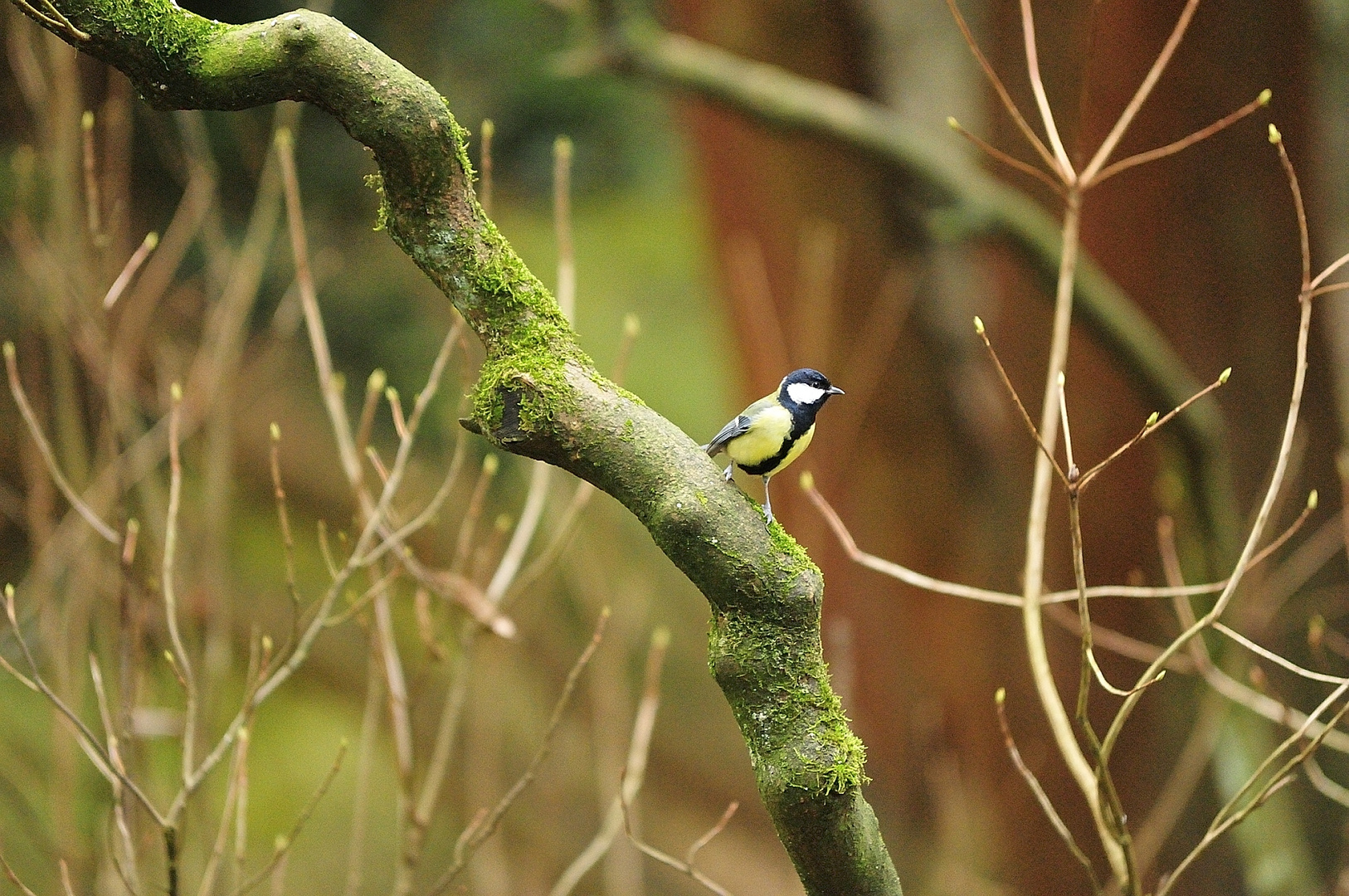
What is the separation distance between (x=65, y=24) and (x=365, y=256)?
3.18 metres

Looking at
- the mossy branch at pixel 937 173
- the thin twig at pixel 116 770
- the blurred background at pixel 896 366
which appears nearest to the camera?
the thin twig at pixel 116 770

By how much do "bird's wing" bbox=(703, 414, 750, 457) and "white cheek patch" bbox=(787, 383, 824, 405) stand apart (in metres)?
0.06

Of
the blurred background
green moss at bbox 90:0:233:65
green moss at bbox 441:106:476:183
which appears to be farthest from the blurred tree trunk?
green moss at bbox 90:0:233:65

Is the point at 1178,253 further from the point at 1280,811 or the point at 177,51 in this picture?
the point at 177,51

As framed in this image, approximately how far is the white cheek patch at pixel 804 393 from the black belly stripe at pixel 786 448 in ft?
0.07

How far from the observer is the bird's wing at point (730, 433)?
1.19 meters

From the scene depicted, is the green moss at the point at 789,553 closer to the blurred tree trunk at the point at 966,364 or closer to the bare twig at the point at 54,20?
the bare twig at the point at 54,20

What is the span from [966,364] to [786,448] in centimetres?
184

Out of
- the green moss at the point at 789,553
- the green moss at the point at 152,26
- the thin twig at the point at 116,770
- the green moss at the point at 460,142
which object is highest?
the green moss at the point at 460,142

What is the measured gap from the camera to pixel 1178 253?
2.89 meters

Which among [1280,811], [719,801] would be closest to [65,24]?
[1280,811]

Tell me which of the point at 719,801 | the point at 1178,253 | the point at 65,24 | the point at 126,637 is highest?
the point at 1178,253

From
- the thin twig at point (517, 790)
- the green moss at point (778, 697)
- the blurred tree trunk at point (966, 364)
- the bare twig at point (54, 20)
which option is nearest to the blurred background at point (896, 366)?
the blurred tree trunk at point (966, 364)

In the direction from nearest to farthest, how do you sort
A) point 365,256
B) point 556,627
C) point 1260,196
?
1. point 1260,196
2. point 365,256
3. point 556,627
